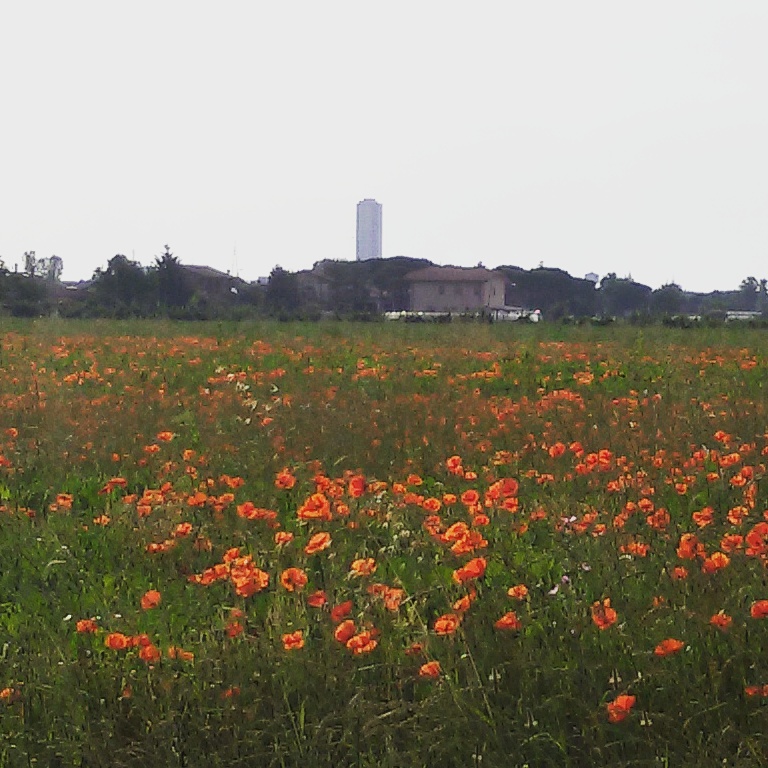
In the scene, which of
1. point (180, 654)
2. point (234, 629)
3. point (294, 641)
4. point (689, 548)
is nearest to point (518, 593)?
point (689, 548)

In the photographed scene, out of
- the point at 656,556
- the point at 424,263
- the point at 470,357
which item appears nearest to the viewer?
the point at 656,556

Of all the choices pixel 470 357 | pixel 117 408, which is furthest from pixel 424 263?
pixel 117 408

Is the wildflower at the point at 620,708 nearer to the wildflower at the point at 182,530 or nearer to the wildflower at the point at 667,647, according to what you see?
the wildflower at the point at 667,647

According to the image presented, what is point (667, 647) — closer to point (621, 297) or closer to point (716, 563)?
point (716, 563)

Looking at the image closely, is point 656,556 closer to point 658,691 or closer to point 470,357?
point 658,691

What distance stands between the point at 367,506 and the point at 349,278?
185 ft

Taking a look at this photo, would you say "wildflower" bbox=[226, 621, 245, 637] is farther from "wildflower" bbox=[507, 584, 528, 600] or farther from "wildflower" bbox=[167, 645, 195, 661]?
"wildflower" bbox=[507, 584, 528, 600]

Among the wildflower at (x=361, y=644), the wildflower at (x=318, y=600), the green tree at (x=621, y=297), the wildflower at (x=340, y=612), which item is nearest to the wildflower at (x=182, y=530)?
the wildflower at (x=318, y=600)

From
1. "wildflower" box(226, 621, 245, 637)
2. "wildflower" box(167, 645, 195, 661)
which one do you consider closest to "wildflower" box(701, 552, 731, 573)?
"wildflower" box(226, 621, 245, 637)

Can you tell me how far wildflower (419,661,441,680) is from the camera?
253 cm

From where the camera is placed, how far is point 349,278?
196ft

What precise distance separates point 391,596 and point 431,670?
13.9 inches

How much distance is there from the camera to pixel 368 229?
87.9 m

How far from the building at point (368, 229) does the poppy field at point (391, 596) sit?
81119 mm
